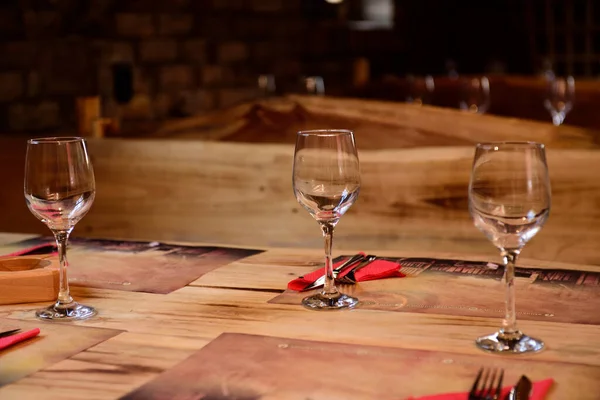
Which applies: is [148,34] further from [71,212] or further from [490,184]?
[490,184]

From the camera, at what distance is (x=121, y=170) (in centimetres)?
236

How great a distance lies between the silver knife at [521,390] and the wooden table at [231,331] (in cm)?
2

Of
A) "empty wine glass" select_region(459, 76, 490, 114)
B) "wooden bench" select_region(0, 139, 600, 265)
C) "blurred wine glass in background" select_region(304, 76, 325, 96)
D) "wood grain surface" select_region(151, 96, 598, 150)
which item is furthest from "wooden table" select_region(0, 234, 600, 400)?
"empty wine glass" select_region(459, 76, 490, 114)

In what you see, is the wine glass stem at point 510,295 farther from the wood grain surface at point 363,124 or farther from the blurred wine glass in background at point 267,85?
the blurred wine glass in background at point 267,85

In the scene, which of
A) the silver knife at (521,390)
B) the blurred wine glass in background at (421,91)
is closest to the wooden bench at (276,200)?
the silver knife at (521,390)

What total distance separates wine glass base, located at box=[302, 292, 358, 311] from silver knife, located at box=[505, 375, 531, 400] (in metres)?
0.32

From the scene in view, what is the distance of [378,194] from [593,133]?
0.63 m

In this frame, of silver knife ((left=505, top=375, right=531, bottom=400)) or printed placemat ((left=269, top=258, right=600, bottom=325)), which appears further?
printed placemat ((left=269, top=258, right=600, bottom=325))

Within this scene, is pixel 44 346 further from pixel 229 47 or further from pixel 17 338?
pixel 229 47

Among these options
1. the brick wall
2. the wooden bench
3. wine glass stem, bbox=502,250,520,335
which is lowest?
the wooden bench

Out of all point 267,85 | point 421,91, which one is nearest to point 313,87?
point 267,85

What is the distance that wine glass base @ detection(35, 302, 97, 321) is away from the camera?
1.02 m

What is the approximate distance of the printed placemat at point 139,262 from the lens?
118 cm

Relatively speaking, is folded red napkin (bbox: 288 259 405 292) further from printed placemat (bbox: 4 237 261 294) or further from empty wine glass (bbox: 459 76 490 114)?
empty wine glass (bbox: 459 76 490 114)
